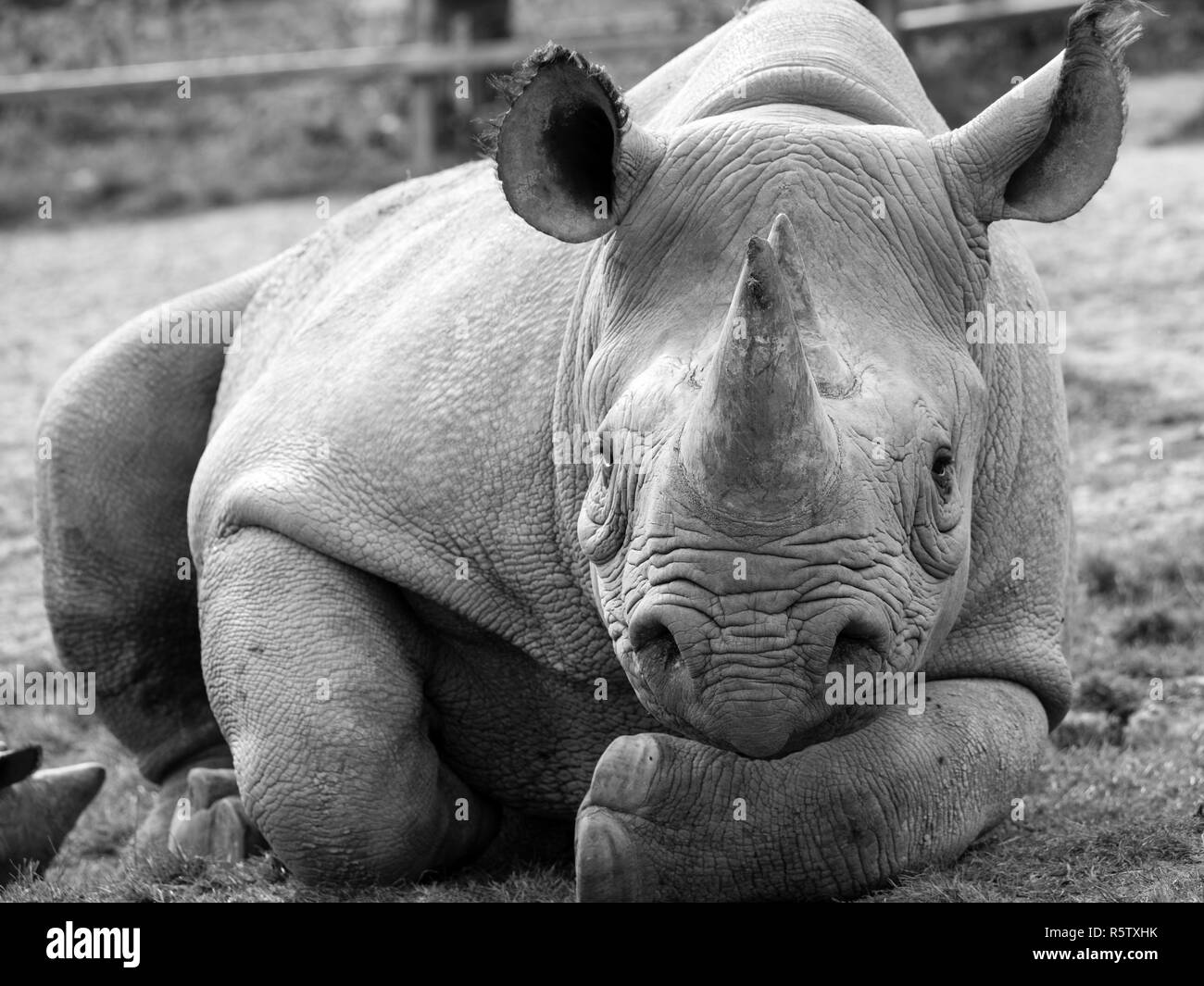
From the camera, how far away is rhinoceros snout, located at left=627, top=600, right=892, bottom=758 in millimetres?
4102

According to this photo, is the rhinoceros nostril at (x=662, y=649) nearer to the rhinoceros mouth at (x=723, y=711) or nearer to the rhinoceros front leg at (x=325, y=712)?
the rhinoceros mouth at (x=723, y=711)

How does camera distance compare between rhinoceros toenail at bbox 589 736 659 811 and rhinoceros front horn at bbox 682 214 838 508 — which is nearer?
rhinoceros front horn at bbox 682 214 838 508

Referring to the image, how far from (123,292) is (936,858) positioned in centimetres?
1039

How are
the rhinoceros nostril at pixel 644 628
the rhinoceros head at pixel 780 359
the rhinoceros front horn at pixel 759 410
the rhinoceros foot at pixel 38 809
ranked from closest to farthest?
the rhinoceros front horn at pixel 759 410, the rhinoceros head at pixel 780 359, the rhinoceros nostril at pixel 644 628, the rhinoceros foot at pixel 38 809

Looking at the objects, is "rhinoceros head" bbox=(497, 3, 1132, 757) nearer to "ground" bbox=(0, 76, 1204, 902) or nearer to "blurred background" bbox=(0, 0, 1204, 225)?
"ground" bbox=(0, 76, 1204, 902)

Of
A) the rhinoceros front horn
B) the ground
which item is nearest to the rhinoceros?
the rhinoceros front horn

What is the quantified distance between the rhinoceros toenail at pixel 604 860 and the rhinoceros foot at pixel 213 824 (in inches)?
59.1

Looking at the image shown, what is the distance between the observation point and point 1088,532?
9.00m

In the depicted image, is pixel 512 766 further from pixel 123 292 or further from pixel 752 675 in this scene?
pixel 123 292

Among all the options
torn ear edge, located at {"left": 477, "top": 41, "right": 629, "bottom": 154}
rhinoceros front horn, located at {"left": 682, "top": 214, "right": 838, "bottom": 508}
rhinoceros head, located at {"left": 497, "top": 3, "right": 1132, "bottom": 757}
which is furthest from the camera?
torn ear edge, located at {"left": 477, "top": 41, "right": 629, "bottom": 154}

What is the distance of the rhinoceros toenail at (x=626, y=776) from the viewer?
495 cm

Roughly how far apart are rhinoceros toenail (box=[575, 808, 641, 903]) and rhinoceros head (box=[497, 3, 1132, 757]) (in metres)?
0.60

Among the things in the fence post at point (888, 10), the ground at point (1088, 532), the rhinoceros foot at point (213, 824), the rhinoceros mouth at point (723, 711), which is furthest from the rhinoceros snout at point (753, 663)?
the fence post at point (888, 10)
